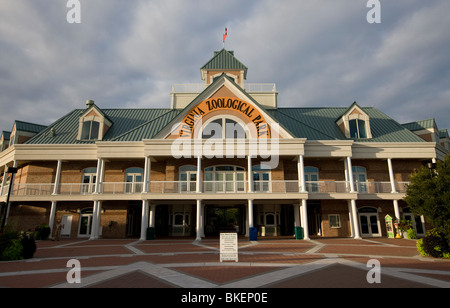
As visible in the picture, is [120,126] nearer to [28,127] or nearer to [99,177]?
[99,177]

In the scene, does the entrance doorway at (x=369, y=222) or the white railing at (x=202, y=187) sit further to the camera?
the entrance doorway at (x=369, y=222)

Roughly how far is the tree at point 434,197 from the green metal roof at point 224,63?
2190cm

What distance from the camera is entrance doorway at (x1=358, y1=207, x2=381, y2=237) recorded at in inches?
932

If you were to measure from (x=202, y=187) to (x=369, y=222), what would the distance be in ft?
48.9

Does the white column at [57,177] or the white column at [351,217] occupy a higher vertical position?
the white column at [57,177]

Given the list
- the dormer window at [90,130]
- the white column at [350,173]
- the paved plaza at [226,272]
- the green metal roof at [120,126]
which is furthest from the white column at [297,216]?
the dormer window at [90,130]

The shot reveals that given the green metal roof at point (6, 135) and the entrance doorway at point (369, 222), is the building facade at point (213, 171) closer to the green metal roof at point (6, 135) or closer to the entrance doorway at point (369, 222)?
the entrance doorway at point (369, 222)

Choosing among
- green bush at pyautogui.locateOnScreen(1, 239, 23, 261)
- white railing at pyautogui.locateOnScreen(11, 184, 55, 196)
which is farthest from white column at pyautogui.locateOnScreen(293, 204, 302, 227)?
white railing at pyautogui.locateOnScreen(11, 184, 55, 196)

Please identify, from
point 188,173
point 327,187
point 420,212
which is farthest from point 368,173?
point 188,173

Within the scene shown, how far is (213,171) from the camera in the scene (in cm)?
2386

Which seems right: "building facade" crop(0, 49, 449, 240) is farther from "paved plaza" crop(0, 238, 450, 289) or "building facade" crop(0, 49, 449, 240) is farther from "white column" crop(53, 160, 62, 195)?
"paved plaza" crop(0, 238, 450, 289)

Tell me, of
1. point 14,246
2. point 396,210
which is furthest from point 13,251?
point 396,210

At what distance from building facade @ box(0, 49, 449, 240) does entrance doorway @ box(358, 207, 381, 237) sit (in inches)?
3.8

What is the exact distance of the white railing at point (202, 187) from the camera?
21953mm
